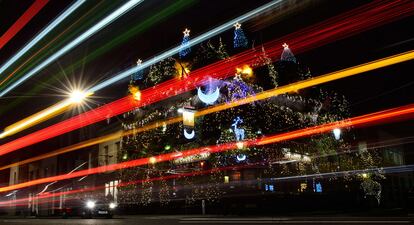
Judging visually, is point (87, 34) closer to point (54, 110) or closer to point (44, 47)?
point (44, 47)

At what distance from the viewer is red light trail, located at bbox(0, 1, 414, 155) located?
44.4 ft

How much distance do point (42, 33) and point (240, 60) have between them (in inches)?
419

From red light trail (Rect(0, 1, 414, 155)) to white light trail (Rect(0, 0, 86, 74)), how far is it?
6.74 metres

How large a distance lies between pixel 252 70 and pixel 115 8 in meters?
12.9

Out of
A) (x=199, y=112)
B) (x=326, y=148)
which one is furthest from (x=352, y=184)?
(x=199, y=112)

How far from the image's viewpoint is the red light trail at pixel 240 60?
13.5 metres

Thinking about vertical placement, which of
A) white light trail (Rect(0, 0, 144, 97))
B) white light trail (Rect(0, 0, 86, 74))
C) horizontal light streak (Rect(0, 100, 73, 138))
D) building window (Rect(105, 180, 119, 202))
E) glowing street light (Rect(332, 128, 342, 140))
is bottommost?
building window (Rect(105, 180, 119, 202))

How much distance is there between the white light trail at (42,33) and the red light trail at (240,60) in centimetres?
674

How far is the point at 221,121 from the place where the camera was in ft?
79.5

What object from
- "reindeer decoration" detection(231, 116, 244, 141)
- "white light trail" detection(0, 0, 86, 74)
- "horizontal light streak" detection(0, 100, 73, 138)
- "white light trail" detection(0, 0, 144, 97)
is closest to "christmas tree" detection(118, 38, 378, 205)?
"reindeer decoration" detection(231, 116, 244, 141)

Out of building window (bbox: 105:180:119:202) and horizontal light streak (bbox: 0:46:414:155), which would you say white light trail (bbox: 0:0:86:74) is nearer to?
horizontal light streak (bbox: 0:46:414:155)

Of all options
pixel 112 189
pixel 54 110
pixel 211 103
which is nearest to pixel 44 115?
pixel 54 110

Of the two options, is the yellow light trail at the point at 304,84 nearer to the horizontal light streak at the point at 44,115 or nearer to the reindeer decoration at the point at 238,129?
the reindeer decoration at the point at 238,129

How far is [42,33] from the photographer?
15086 mm
